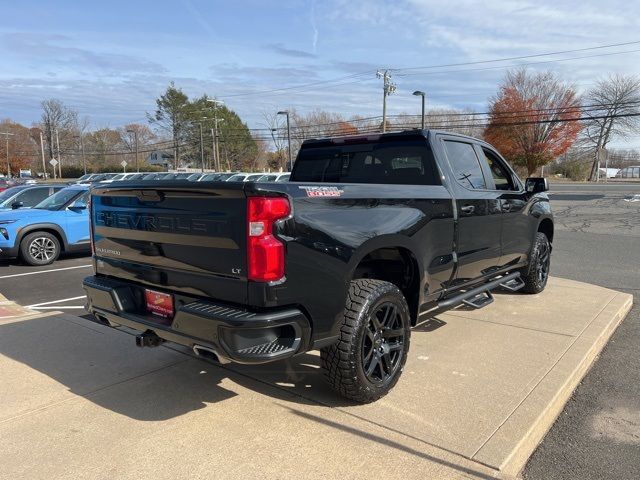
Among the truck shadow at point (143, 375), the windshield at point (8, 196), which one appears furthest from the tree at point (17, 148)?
the truck shadow at point (143, 375)

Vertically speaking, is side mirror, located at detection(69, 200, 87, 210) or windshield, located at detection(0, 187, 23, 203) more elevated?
windshield, located at detection(0, 187, 23, 203)

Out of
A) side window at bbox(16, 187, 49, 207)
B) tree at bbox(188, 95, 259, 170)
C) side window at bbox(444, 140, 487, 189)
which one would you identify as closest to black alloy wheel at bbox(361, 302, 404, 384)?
side window at bbox(444, 140, 487, 189)

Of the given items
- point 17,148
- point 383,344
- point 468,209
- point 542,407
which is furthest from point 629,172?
point 17,148

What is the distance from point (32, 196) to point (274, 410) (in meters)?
10.9

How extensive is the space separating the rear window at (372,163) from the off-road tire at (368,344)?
136 cm

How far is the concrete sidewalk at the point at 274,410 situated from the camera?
2.85 m

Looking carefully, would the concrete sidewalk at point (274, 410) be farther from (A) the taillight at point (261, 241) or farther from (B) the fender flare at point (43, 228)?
(B) the fender flare at point (43, 228)

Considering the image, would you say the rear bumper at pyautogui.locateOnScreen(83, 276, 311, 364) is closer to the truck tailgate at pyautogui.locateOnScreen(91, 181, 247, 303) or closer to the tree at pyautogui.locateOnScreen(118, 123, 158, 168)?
the truck tailgate at pyautogui.locateOnScreen(91, 181, 247, 303)

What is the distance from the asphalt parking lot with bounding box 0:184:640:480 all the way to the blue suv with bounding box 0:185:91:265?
0.31m

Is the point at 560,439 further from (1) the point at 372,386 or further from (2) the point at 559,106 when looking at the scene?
(2) the point at 559,106

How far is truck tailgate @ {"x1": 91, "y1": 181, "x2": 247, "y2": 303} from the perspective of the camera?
2.92m

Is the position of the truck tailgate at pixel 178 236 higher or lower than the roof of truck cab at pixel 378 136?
lower

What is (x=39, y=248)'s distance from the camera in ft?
32.5

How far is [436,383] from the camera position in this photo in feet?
12.8
